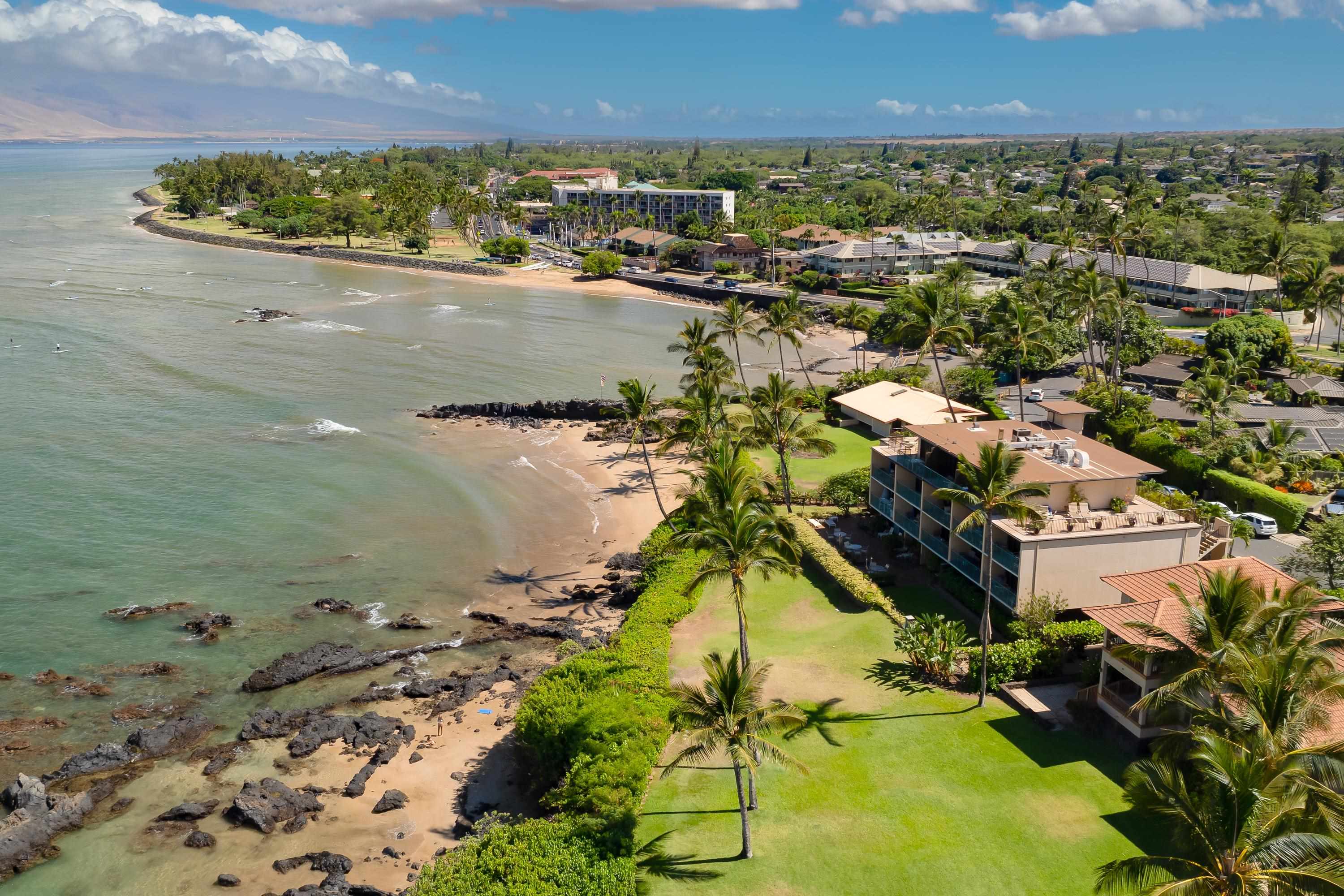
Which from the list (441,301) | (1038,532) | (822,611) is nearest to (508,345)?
(441,301)

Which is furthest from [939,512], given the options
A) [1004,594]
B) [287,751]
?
[287,751]

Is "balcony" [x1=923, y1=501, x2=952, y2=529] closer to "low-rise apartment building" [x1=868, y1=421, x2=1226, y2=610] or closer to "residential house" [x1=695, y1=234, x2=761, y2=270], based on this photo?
"low-rise apartment building" [x1=868, y1=421, x2=1226, y2=610]

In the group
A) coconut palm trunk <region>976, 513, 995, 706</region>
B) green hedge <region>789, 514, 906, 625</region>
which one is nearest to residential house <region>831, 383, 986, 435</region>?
green hedge <region>789, 514, 906, 625</region>

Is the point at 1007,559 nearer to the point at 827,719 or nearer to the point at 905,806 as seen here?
the point at 827,719

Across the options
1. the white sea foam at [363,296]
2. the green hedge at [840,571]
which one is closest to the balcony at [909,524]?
the green hedge at [840,571]

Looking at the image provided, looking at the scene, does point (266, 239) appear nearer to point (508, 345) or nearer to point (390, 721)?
point (508, 345)

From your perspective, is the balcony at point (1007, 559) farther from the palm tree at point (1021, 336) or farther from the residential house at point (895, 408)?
the palm tree at point (1021, 336)
